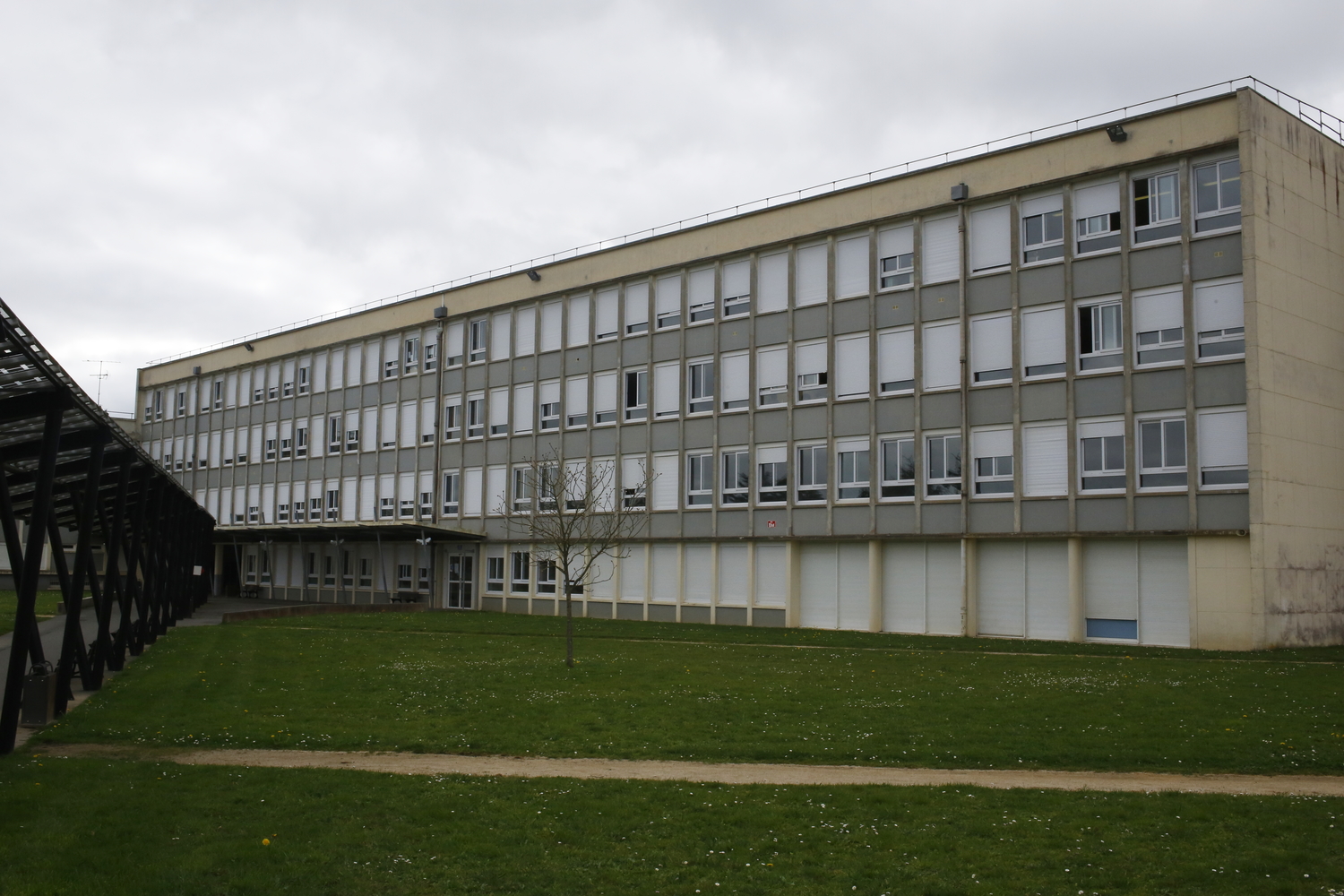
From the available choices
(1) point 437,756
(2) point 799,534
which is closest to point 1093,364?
(2) point 799,534

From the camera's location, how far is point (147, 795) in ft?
40.1

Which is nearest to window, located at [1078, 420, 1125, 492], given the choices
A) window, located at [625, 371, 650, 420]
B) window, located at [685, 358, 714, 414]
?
window, located at [685, 358, 714, 414]

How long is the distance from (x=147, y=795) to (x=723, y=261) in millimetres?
35375

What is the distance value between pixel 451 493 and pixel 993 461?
1106 inches

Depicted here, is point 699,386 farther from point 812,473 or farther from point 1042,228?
point 1042,228

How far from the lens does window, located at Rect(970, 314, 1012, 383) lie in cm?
3697

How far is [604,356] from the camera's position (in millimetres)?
49750

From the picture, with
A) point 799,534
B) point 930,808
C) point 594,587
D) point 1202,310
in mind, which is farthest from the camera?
point 594,587

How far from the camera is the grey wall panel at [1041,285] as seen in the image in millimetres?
35906

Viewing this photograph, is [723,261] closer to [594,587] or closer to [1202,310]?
[594,587]

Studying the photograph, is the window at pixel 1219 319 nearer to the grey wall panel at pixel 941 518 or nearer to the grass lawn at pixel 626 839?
the grey wall panel at pixel 941 518

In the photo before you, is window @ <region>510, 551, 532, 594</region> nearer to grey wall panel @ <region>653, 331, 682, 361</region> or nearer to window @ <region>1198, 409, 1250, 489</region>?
grey wall panel @ <region>653, 331, 682, 361</region>

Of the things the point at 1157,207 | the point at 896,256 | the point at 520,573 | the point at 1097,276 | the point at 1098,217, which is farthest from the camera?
the point at 520,573

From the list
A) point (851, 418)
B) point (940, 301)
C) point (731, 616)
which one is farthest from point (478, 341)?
point (940, 301)
